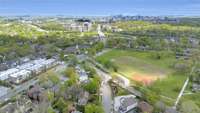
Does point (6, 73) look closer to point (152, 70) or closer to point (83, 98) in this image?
point (83, 98)

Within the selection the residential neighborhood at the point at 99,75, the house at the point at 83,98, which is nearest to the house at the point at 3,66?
the residential neighborhood at the point at 99,75

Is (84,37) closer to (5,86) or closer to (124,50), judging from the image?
(124,50)

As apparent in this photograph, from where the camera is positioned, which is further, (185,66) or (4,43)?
(4,43)

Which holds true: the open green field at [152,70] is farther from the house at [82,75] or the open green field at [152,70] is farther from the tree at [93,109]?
the tree at [93,109]

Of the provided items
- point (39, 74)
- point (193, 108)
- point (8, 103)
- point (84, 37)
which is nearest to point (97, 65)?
point (39, 74)

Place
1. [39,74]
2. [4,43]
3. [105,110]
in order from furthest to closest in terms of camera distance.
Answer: [4,43] < [39,74] < [105,110]
